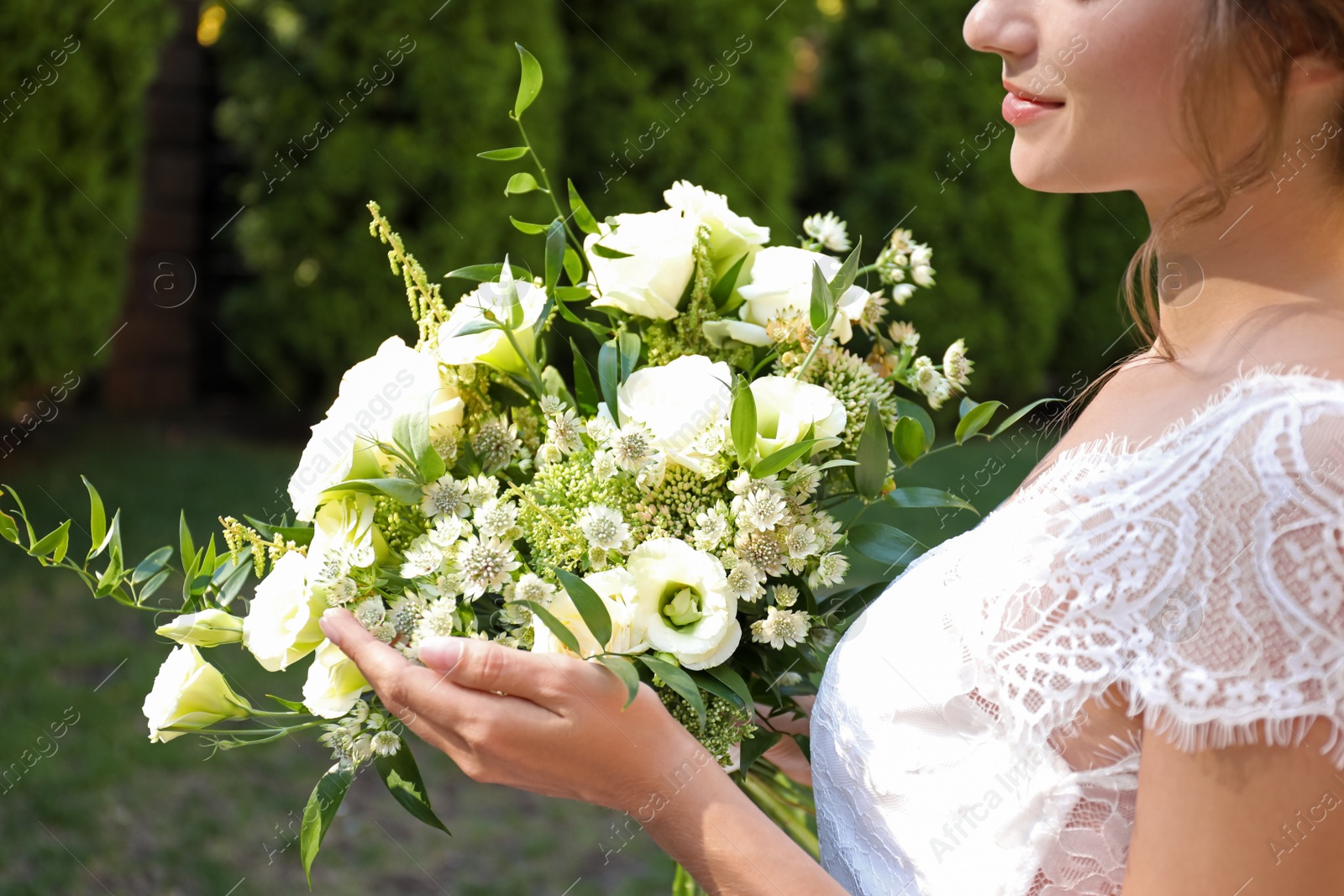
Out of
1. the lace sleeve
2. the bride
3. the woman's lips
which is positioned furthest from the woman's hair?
the lace sleeve

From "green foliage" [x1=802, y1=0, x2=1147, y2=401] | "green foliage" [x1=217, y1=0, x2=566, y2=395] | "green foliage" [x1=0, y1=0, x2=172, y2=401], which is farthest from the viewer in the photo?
"green foliage" [x1=802, y1=0, x2=1147, y2=401]

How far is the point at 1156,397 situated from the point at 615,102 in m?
6.38

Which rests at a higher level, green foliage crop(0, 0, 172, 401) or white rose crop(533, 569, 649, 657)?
green foliage crop(0, 0, 172, 401)

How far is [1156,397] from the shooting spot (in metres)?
1.17

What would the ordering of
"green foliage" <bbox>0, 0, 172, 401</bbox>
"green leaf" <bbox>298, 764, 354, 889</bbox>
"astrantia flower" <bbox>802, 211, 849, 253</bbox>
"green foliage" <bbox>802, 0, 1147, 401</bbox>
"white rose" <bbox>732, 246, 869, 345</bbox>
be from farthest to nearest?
"green foliage" <bbox>802, 0, 1147, 401</bbox>, "green foliage" <bbox>0, 0, 172, 401</bbox>, "astrantia flower" <bbox>802, 211, 849, 253</bbox>, "white rose" <bbox>732, 246, 869, 345</bbox>, "green leaf" <bbox>298, 764, 354, 889</bbox>

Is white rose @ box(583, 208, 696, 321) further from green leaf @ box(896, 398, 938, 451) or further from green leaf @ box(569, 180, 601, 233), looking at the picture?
green leaf @ box(896, 398, 938, 451)

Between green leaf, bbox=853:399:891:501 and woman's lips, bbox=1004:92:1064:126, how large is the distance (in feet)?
1.13

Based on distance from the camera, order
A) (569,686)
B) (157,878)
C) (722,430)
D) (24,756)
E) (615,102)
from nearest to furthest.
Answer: (569,686) → (722,430) → (157,878) → (24,756) → (615,102)

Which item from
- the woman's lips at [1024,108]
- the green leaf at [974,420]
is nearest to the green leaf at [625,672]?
the green leaf at [974,420]

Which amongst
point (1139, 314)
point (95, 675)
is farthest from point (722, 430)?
point (95, 675)

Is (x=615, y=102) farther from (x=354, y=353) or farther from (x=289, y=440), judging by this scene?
(x=289, y=440)

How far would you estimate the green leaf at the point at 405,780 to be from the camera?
4.29 ft

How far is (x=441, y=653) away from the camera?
1115 millimetres

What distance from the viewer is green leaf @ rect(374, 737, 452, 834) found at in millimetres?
1308
